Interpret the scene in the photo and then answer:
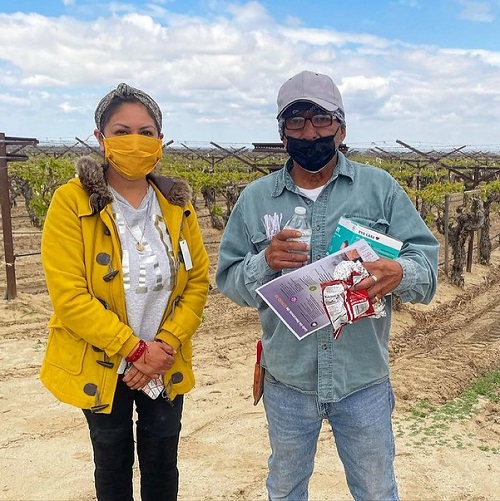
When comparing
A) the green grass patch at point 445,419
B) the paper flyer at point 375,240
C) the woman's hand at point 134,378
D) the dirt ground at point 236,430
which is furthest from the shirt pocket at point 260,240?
the green grass patch at point 445,419

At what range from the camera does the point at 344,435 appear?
2.12m

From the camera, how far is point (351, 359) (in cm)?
206

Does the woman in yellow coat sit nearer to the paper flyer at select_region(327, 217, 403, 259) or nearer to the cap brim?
the cap brim

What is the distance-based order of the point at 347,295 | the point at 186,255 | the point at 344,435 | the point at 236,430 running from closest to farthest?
the point at 347,295
the point at 344,435
the point at 186,255
the point at 236,430

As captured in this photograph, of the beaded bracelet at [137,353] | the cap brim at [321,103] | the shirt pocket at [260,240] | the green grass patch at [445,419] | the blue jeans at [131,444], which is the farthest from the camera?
the green grass patch at [445,419]

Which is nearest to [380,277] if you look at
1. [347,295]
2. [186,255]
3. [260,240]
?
[347,295]

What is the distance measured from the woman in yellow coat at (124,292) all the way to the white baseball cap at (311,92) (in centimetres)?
61

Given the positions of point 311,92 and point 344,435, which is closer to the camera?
point 311,92

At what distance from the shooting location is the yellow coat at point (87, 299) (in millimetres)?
2135

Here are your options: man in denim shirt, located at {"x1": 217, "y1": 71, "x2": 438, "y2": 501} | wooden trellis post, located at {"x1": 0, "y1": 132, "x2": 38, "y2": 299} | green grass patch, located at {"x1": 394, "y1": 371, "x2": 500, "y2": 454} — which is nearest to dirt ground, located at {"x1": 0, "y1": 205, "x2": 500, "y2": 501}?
green grass patch, located at {"x1": 394, "y1": 371, "x2": 500, "y2": 454}

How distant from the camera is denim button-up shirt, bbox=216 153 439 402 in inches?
79.7

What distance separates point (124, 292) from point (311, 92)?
1.07 metres

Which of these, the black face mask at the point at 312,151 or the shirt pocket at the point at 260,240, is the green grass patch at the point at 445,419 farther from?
the black face mask at the point at 312,151

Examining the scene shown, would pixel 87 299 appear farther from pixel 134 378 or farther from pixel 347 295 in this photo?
pixel 347 295
